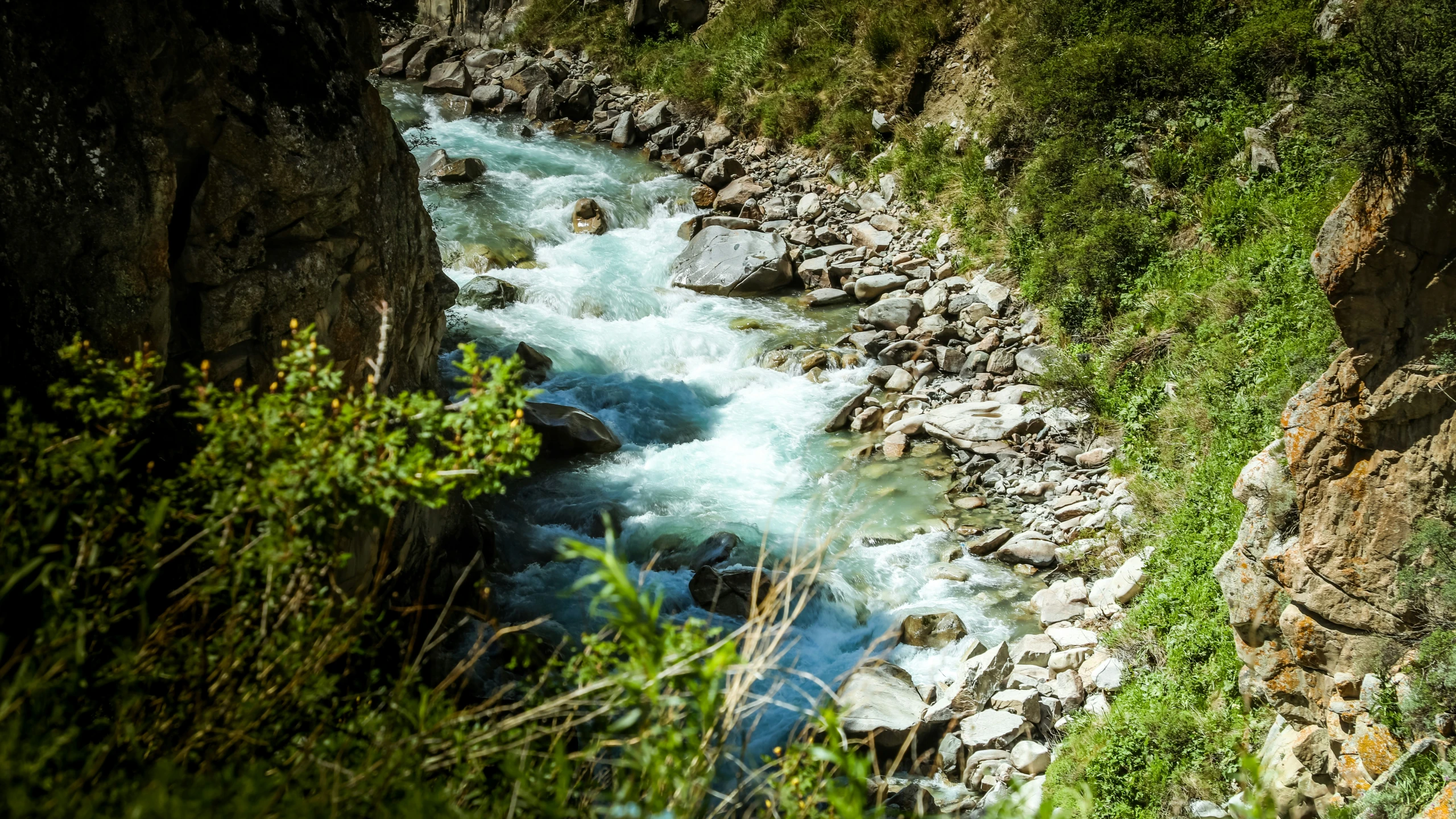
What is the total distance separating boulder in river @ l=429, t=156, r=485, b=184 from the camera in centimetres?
1738

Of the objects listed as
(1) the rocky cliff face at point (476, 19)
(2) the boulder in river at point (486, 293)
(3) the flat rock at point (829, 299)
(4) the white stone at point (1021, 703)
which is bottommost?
(2) the boulder in river at point (486, 293)

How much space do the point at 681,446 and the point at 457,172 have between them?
9003 mm

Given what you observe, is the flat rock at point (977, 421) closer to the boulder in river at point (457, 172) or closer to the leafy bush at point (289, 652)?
the leafy bush at point (289, 652)

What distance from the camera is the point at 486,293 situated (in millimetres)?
13750

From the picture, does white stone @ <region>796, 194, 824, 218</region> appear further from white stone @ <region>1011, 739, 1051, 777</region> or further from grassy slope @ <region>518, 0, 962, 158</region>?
white stone @ <region>1011, 739, 1051, 777</region>

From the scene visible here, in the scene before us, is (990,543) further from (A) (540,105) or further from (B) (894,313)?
(A) (540,105)

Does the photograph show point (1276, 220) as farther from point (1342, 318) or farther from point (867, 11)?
point (867, 11)

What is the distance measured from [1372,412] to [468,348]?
493 cm

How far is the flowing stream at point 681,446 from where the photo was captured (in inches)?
331

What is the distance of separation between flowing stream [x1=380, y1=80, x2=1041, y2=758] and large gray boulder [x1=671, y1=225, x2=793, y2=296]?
0.27 meters

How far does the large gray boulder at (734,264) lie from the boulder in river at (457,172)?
483 cm

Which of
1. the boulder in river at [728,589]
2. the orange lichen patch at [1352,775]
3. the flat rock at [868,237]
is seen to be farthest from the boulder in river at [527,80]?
the orange lichen patch at [1352,775]

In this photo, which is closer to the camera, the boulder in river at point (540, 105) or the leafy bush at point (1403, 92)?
the leafy bush at point (1403, 92)

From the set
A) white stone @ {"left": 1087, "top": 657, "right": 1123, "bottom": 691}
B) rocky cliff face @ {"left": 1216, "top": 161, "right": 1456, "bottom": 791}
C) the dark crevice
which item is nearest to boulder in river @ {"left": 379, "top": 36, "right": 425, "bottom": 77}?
the dark crevice
